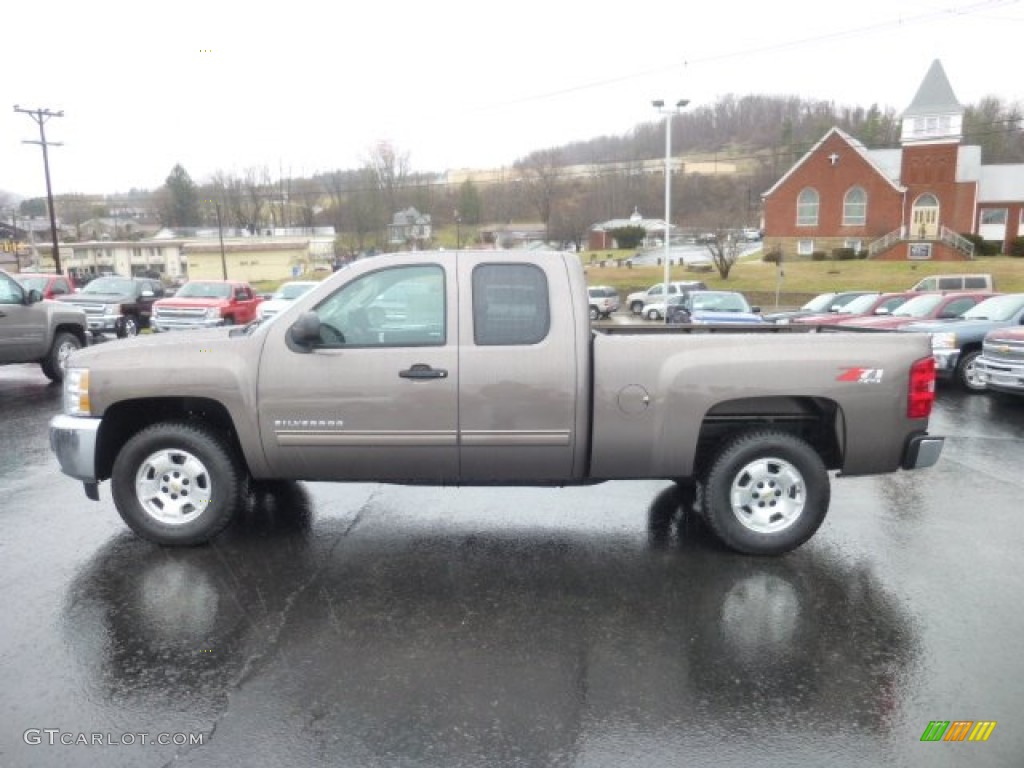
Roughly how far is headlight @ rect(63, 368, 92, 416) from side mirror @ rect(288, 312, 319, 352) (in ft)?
4.66

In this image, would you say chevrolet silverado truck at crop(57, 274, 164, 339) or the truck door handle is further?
chevrolet silverado truck at crop(57, 274, 164, 339)

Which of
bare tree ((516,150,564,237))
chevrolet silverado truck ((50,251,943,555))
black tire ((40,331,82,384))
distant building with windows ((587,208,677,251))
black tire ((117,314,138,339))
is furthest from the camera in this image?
distant building with windows ((587,208,677,251))

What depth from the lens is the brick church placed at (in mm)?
57000

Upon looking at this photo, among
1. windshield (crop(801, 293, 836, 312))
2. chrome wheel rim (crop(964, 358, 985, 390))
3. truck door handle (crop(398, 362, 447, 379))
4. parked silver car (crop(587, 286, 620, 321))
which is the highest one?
truck door handle (crop(398, 362, 447, 379))

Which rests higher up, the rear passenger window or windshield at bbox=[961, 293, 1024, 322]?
the rear passenger window

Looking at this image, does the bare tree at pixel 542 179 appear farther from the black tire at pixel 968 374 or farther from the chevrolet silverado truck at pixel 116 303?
the black tire at pixel 968 374

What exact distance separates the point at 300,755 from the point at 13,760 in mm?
1118

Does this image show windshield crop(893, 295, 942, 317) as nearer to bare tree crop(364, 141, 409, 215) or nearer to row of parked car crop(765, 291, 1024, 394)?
row of parked car crop(765, 291, 1024, 394)

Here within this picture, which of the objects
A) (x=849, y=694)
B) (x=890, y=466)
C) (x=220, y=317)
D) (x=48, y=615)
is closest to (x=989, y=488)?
(x=890, y=466)

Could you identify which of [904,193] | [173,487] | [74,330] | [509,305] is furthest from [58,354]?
[904,193]

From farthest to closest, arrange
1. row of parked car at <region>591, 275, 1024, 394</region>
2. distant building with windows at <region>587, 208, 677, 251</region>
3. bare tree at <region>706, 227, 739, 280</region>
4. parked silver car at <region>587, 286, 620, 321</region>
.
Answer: distant building with windows at <region>587, 208, 677, 251</region> → bare tree at <region>706, 227, 739, 280</region> → parked silver car at <region>587, 286, 620, 321</region> → row of parked car at <region>591, 275, 1024, 394</region>

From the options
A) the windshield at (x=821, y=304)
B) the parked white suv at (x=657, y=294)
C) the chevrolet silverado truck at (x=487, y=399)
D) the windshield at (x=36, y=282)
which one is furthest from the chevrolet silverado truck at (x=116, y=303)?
the parked white suv at (x=657, y=294)

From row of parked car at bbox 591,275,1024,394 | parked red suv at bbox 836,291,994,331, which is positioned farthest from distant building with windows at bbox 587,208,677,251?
parked red suv at bbox 836,291,994,331

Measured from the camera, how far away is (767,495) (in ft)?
16.6
